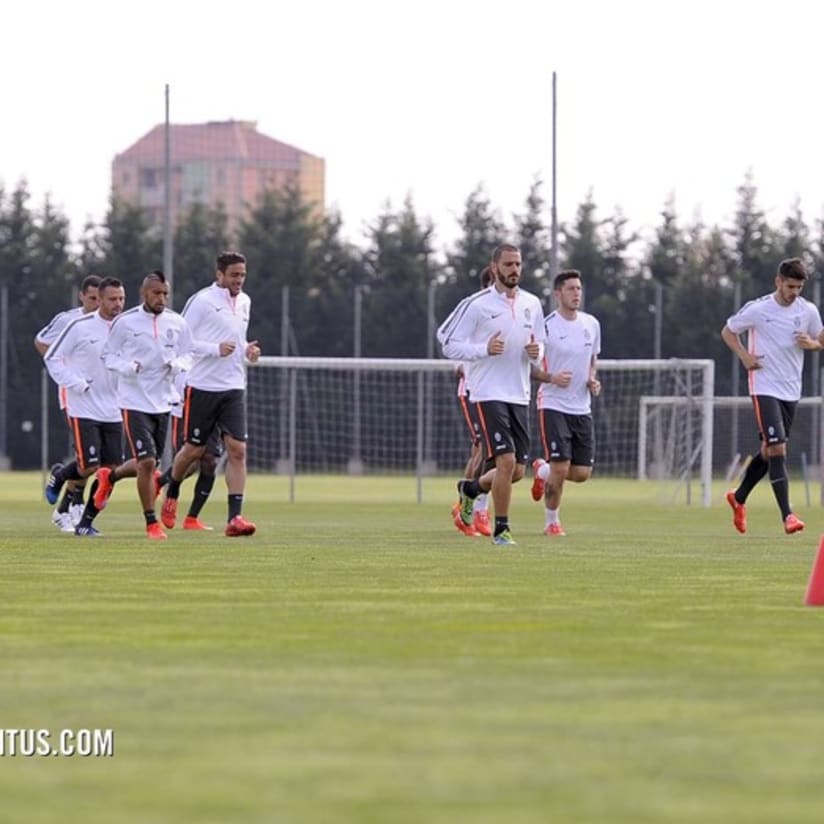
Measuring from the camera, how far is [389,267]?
6431cm

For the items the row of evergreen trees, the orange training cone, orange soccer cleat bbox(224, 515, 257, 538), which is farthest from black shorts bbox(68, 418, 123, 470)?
the row of evergreen trees

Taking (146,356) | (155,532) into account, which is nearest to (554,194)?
(146,356)

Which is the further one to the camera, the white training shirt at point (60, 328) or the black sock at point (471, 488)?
the white training shirt at point (60, 328)

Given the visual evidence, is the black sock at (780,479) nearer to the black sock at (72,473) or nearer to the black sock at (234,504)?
the black sock at (234,504)

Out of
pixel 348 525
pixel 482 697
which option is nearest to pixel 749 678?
pixel 482 697

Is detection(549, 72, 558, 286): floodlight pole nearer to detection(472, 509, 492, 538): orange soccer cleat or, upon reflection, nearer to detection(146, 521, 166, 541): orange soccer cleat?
detection(472, 509, 492, 538): orange soccer cleat

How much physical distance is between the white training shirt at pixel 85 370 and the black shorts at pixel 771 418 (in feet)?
16.5

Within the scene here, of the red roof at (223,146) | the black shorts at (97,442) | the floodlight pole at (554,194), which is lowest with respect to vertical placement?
the black shorts at (97,442)

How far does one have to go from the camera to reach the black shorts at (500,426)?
17.8 m

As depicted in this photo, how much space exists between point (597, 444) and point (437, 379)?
19.8ft

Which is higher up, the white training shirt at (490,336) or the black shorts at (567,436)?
the white training shirt at (490,336)

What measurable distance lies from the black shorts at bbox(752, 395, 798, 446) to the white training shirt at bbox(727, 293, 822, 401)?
53 mm

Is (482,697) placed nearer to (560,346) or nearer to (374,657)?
(374,657)

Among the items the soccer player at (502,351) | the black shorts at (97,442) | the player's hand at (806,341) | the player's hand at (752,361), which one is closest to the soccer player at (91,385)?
the black shorts at (97,442)
